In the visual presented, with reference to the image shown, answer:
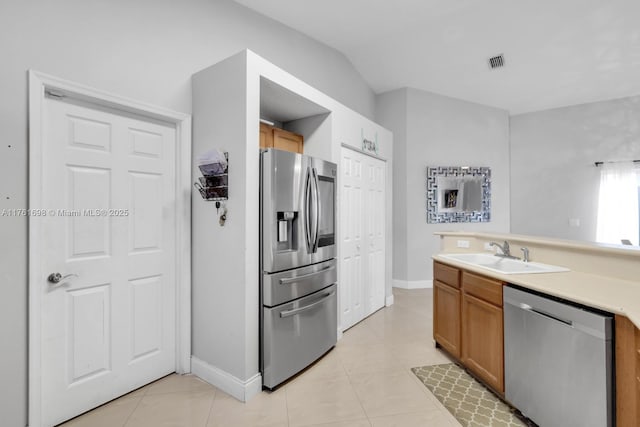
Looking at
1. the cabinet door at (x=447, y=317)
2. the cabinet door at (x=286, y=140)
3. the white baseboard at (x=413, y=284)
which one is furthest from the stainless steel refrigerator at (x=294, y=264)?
the white baseboard at (x=413, y=284)

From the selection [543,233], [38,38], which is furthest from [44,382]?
[543,233]

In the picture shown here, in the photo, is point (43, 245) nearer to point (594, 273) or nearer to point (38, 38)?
point (38, 38)

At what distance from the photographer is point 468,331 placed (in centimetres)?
229

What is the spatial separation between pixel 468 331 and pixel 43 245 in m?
2.99

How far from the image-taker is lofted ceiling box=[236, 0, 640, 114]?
3.13 meters

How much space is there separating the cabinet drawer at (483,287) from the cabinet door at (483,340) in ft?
0.12

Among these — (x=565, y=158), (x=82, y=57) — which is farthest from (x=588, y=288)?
(x=565, y=158)

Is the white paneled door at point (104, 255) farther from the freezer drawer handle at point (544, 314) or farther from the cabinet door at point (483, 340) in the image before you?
the freezer drawer handle at point (544, 314)

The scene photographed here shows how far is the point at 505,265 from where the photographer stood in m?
2.50

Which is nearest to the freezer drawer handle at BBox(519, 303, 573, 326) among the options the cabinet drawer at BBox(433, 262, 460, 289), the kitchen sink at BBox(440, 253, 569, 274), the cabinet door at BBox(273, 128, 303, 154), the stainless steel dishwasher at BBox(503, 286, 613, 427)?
the stainless steel dishwasher at BBox(503, 286, 613, 427)

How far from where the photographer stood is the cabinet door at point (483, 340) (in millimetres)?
1965

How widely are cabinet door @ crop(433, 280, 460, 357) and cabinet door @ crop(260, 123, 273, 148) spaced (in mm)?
2081

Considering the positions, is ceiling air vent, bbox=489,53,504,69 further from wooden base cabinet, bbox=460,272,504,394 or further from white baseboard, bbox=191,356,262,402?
white baseboard, bbox=191,356,262,402

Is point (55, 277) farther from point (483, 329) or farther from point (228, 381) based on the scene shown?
point (483, 329)
